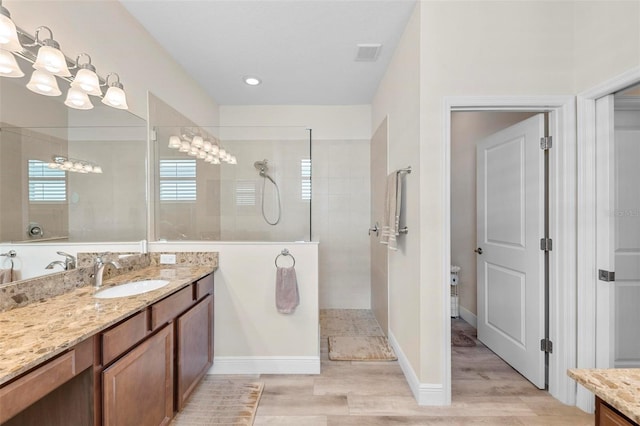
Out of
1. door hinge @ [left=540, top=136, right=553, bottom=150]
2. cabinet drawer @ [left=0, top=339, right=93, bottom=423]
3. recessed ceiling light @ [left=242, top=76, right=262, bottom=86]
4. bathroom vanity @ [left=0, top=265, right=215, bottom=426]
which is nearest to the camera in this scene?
cabinet drawer @ [left=0, top=339, right=93, bottom=423]

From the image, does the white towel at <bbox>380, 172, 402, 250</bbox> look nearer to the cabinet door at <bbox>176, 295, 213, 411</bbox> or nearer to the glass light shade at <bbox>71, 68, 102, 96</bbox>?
the cabinet door at <bbox>176, 295, 213, 411</bbox>

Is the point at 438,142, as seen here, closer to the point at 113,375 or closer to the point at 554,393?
the point at 554,393

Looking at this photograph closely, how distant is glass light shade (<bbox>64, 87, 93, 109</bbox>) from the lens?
1643mm

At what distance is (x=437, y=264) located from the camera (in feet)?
6.52

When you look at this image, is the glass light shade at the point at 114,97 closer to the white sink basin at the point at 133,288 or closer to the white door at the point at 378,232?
the white sink basin at the point at 133,288

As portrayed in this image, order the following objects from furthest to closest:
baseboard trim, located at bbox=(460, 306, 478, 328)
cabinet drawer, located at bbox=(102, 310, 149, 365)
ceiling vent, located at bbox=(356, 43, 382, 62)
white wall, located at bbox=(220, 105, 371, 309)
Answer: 1. white wall, located at bbox=(220, 105, 371, 309)
2. baseboard trim, located at bbox=(460, 306, 478, 328)
3. ceiling vent, located at bbox=(356, 43, 382, 62)
4. cabinet drawer, located at bbox=(102, 310, 149, 365)

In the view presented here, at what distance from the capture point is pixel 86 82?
5.38ft

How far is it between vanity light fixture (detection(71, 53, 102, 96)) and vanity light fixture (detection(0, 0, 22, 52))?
322 millimetres

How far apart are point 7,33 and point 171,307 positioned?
1.50 metres

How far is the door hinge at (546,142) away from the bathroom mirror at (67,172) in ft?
10.0

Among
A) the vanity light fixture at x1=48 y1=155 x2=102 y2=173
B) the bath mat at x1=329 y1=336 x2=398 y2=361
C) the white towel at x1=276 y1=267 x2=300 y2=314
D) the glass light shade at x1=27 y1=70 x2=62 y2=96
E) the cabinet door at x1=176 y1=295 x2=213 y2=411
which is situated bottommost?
the bath mat at x1=329 y1=336 x2=398 y2=361

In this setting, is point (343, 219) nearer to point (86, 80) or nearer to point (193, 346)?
point (193, 346)

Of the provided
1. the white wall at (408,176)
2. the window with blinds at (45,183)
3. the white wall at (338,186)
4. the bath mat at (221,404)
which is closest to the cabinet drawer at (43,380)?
the window with blinds at (45,183)

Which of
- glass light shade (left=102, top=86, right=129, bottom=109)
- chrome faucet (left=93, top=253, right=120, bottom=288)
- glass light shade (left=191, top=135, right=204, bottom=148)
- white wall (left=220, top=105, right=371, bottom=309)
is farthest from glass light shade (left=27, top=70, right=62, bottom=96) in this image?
white wall (left=220, top=105, right=371, bottom=309)
